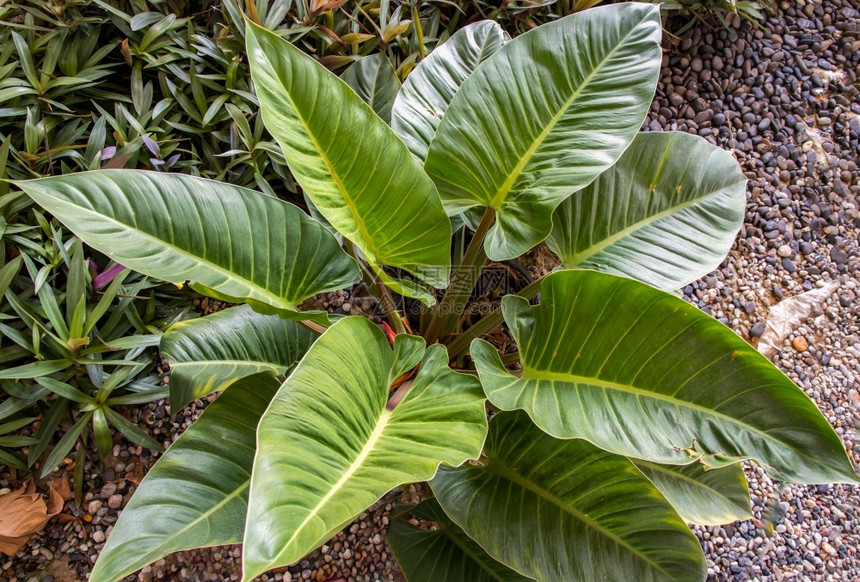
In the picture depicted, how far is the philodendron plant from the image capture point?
81 centimetres

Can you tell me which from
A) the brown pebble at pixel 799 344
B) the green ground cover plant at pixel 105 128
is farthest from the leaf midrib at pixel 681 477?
the green ground cover plant at pixel 105 128

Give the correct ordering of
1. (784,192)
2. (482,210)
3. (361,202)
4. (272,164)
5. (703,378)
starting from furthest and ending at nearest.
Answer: (784,192), (272,164), (482,210), (361,202), (703,378)

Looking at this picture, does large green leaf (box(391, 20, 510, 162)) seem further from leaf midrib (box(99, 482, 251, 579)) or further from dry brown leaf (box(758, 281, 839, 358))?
dry brown leaf (box(758, 281, 839, 358))

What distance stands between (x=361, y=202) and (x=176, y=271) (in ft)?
0.99

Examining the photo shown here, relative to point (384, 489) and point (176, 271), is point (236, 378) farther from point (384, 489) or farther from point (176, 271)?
point (384, 489)

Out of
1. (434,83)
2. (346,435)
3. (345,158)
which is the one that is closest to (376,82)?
(434,83)

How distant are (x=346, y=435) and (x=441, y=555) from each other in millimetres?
414

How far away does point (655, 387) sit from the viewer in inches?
35.0

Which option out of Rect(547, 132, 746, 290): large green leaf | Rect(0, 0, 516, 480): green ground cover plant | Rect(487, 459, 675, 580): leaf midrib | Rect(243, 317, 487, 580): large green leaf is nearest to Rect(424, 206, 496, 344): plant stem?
Rect(547, 132, 746, 290): large green leaf

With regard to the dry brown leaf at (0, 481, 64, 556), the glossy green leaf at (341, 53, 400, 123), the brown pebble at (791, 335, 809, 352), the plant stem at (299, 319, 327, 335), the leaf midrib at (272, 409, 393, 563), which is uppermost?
the glossy green leaf at (341, 53, 400, 123)

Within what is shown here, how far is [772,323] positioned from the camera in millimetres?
1724

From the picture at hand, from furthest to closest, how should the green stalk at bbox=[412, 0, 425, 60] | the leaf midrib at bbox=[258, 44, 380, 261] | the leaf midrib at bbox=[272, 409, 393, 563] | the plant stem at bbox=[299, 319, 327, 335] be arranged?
the green stalk at bbox=[412, 0, 425, 60], the plant stem at bbox=[299, 319, 327, 335], the leaf midrib at bbox=[258, 44, 380, 261], the leaf midrib at bbox=[272, 409, 393, 563]

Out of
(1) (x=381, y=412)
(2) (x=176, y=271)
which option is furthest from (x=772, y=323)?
(2) (x=176, y=271)

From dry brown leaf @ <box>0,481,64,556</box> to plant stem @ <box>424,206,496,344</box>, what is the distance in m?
0.84
